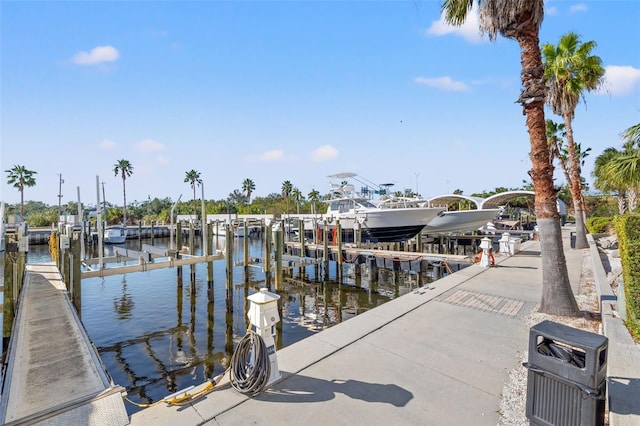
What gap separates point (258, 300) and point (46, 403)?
9.01 feet

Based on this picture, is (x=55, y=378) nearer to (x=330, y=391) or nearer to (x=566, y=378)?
(x=330, y=391)

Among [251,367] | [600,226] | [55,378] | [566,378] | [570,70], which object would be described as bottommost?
[55,378]

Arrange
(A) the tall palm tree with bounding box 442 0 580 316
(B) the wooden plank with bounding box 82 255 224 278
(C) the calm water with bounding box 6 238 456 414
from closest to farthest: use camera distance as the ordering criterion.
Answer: (A) the tall palm tree with bounding box 442 0 580 316, (C) the calm water with bounding box 6 238 456 414, (B) the wooden plank with bounding box 82 255 224 278

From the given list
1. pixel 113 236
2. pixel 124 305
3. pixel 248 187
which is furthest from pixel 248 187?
pixel 124 305

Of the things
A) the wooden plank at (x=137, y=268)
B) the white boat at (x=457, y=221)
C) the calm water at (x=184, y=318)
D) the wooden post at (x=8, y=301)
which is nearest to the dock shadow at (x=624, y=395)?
the calm water at (x=184, y=318)

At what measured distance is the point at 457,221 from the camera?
2559 cm

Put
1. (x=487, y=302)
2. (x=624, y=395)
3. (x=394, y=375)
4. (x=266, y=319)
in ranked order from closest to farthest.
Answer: (x=624, y=395) < (x=266, y=319) < (x=394, y=375) < (x=487, y=302)

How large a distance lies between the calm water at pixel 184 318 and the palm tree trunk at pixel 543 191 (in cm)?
650

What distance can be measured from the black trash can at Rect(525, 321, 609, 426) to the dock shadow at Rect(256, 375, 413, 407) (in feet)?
→ 4.35

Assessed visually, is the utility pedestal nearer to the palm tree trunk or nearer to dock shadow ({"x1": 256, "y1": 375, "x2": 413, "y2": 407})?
dock shadow ({"x1": 256, "y1": 375, "x2": 413, "y2": 407})

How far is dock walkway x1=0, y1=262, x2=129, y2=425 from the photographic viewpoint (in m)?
3.56

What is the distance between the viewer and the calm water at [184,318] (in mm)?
7867

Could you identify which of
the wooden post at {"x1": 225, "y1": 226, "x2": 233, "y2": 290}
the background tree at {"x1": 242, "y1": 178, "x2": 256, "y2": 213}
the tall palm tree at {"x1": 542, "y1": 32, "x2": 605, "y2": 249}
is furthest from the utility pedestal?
the background tree at {"x1": 242, "y1": 178, "x2": 256, "y2": 213}

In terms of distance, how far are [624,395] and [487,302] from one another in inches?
172
